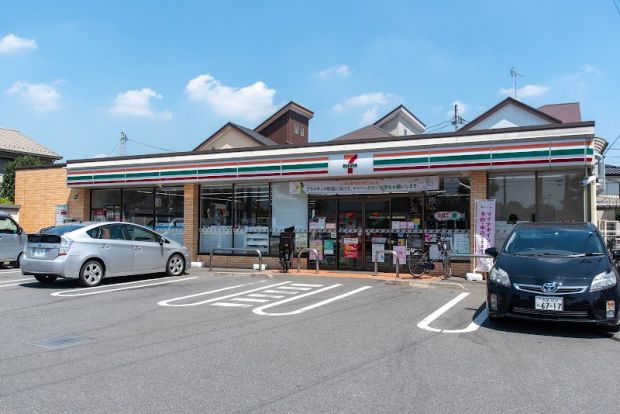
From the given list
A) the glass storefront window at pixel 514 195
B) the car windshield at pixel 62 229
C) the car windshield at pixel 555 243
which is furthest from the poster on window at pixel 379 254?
the car windshield at pixel 62 229

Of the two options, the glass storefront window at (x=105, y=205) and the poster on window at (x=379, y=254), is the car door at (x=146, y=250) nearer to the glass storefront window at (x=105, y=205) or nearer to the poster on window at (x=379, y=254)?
the poster on window at (x=379, y=254)

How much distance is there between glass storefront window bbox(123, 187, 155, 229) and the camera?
60.3 feet

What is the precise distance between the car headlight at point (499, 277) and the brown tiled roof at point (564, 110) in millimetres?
23954

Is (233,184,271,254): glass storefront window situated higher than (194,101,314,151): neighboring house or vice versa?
(194,101,314,151): neighboring house

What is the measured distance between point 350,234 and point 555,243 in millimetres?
7533

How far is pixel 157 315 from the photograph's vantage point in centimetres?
852

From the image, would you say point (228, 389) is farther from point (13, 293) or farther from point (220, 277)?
point (220, 277)

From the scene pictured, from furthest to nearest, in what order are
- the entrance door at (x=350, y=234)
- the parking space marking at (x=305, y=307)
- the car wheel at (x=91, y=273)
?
the entrance door at (x=350, y=234) < the car wheel at (x=91, y=273) < the parking space marking at (x=305, y=307)

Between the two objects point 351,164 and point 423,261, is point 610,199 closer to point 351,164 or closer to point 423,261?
point 423,261

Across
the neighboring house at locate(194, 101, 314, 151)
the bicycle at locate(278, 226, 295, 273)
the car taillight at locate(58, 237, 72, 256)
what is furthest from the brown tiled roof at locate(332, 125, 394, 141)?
the car taillight at locate(58, 237, 72, 256)

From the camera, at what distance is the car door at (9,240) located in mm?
16109

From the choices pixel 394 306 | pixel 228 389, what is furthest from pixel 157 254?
pixel 228 389

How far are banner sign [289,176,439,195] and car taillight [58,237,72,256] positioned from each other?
685 cm

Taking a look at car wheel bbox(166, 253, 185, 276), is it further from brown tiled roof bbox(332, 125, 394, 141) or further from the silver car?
brown tiled roof bbox(332, 125, 394, 141)
